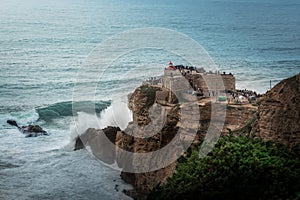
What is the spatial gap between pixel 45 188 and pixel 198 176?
10824 mm

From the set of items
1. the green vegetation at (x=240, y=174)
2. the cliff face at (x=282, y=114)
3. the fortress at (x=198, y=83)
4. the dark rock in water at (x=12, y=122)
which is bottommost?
the green vegetation at (x=240, y=174)

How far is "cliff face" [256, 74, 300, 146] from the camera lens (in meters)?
23.2

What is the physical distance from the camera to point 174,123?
27.5m

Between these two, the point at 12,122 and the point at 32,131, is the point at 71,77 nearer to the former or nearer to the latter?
the point at 12,122

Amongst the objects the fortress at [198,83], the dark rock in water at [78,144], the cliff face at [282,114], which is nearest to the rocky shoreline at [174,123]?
the cliff face at [282,114]

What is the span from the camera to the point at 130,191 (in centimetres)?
2862

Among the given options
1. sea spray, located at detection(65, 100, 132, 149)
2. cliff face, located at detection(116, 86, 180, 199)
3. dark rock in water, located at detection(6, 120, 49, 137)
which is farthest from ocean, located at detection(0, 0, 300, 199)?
cliff face, located at detection(116, 86, 180, 199)

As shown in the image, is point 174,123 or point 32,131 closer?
point 174,123

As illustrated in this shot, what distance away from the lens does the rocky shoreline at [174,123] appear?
2377cm

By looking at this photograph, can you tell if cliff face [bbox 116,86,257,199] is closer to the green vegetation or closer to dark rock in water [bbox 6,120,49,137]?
the green vegetation

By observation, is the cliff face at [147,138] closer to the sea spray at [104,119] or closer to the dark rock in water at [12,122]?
the sea spray at [104,119]

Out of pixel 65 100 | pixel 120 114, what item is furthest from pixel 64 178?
pixel 65 100

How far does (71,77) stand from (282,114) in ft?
134

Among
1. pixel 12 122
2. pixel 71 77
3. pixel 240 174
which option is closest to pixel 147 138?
pixel 240 174
